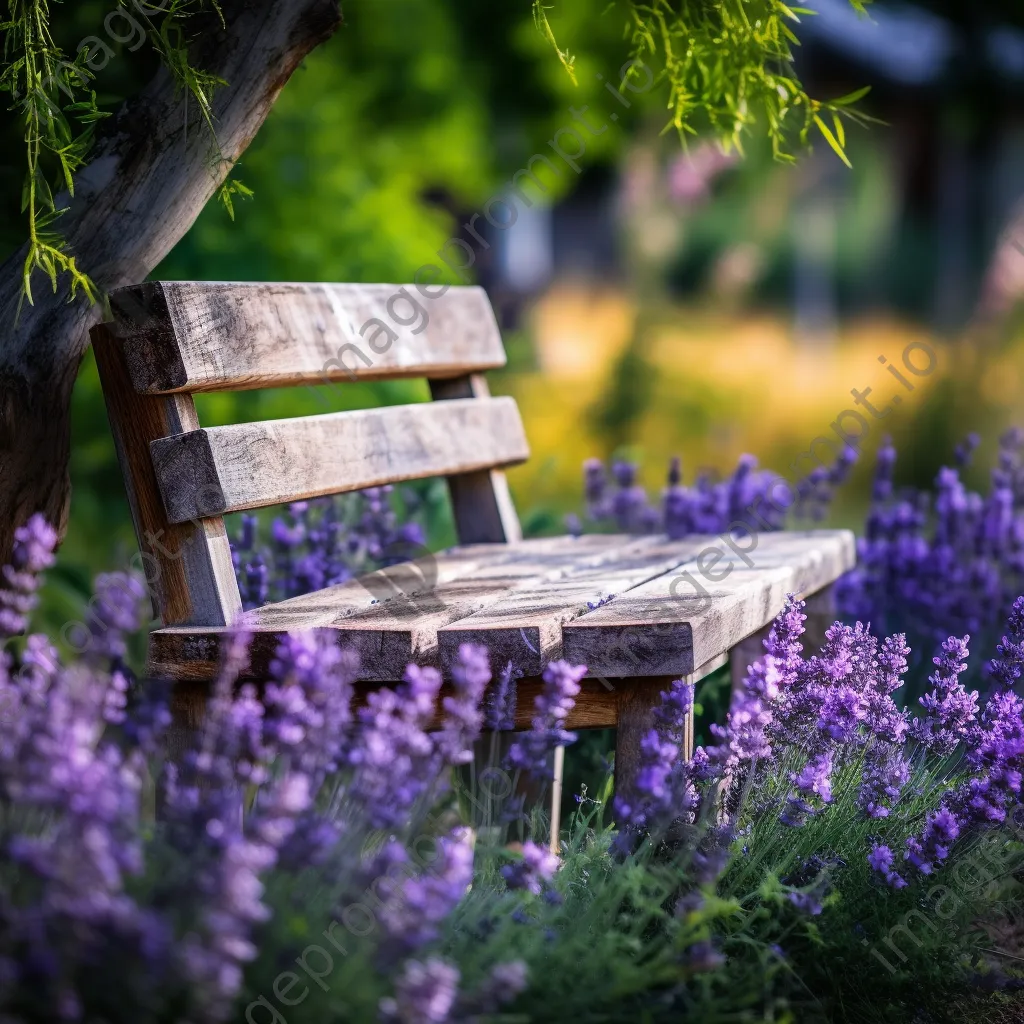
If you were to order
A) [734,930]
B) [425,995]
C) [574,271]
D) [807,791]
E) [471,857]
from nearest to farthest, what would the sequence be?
[425,995], [471,857], [734,930], [807,791], [574,271]

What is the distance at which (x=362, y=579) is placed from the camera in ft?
9.42

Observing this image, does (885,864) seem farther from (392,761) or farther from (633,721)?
(392,761)

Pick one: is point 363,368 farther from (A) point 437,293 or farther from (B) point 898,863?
(B) point 898,863

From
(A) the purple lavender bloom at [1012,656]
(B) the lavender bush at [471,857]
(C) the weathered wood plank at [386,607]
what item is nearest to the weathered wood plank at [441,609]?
(C) the weathered wood plank at [386,607]

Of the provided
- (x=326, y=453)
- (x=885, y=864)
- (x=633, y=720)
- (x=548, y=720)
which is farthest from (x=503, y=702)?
(x=326, y=453)

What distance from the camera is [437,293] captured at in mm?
3332

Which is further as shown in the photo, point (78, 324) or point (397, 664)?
point (78, 324)

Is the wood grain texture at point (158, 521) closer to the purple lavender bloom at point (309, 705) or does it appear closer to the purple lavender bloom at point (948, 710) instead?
the purple lavender bloom at point (309, 705)

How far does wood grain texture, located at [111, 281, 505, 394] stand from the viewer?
7.55 ft

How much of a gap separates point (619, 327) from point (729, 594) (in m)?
9.62

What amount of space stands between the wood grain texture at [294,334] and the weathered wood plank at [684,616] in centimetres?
80

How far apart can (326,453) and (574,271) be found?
1696 centimetres

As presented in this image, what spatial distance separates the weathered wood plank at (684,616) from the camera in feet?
6.84

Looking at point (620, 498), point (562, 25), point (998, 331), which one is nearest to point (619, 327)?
point (562, 25)
